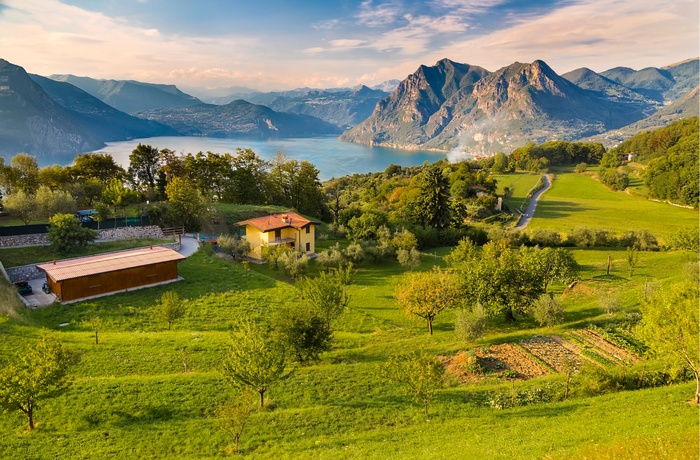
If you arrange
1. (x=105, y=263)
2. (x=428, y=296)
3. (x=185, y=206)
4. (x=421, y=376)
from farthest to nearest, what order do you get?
(x=185, y=206) → (x=105, y=263) → (x=428, y=296) → (x=421, y=376)

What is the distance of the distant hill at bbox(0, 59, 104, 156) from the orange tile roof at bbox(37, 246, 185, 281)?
156 m

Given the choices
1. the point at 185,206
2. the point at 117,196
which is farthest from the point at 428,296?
the point at 117,196

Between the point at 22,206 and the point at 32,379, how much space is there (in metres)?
32.2

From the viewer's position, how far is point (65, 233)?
3419 centimetres

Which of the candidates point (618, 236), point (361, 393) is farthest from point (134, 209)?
point (618, 236)

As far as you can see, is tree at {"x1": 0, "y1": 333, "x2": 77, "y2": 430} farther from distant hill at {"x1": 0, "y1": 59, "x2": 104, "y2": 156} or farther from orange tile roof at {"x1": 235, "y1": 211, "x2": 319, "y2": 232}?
distant hill at {"x1": 0, "y1": 59, "x2": 104, "y2": 156}

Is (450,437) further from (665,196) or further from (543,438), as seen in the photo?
(665,196)

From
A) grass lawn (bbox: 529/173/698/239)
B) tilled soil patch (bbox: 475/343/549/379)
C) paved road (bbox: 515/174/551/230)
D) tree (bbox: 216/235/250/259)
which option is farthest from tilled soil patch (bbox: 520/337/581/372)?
paved road (bbox: 515/174/551/230)

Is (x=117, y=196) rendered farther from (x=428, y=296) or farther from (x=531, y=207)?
(x=531, y=207)

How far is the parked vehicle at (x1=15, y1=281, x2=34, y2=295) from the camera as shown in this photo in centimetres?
2867

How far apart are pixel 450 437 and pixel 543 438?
280 cm

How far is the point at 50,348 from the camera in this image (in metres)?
14.6

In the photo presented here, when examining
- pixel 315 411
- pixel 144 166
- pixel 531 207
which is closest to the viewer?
pixel 315 411

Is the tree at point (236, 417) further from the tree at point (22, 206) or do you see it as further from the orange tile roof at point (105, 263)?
the tree at point (22, 206)
